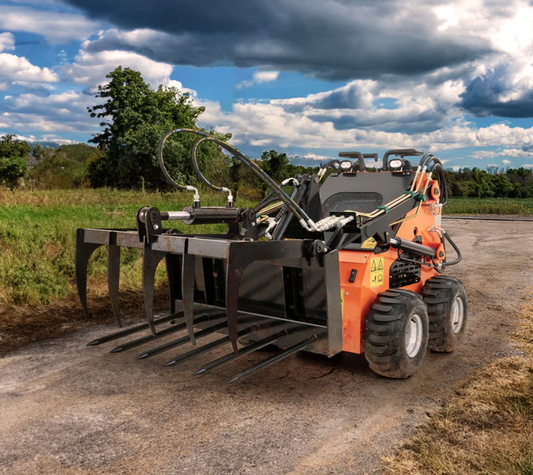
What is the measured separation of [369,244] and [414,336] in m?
0.95

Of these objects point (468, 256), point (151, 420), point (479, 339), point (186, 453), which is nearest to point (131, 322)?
point (151, 420)

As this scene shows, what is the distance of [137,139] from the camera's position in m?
32.7

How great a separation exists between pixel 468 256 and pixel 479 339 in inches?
308

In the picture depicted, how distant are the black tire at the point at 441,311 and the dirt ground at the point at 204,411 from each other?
6.0 inches

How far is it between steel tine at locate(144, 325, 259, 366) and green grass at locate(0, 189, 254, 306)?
4.26 m

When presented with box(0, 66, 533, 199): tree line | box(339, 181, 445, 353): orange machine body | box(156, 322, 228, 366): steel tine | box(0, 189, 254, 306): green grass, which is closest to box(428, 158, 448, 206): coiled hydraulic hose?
box(339, 181, 445, 353): orange machine body

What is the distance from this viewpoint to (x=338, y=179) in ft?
20.5

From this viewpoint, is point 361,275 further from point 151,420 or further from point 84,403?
point 84,403

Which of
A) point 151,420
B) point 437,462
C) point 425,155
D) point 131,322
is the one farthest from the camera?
point 131,322

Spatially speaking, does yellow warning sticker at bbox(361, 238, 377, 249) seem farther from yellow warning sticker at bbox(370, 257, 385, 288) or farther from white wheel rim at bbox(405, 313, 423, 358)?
white wheel rim at bbox(405, 313, 423, 358)

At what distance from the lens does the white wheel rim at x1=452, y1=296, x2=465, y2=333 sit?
5887 millimetres

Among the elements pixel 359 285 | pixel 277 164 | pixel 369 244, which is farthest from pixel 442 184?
pixel 277 164

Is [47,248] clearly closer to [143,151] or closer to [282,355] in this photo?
[282,355]

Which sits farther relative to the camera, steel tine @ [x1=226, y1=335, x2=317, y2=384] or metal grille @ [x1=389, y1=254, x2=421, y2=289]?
metal grille @ [x1=389, y1=254, x2=421, y2=289]
